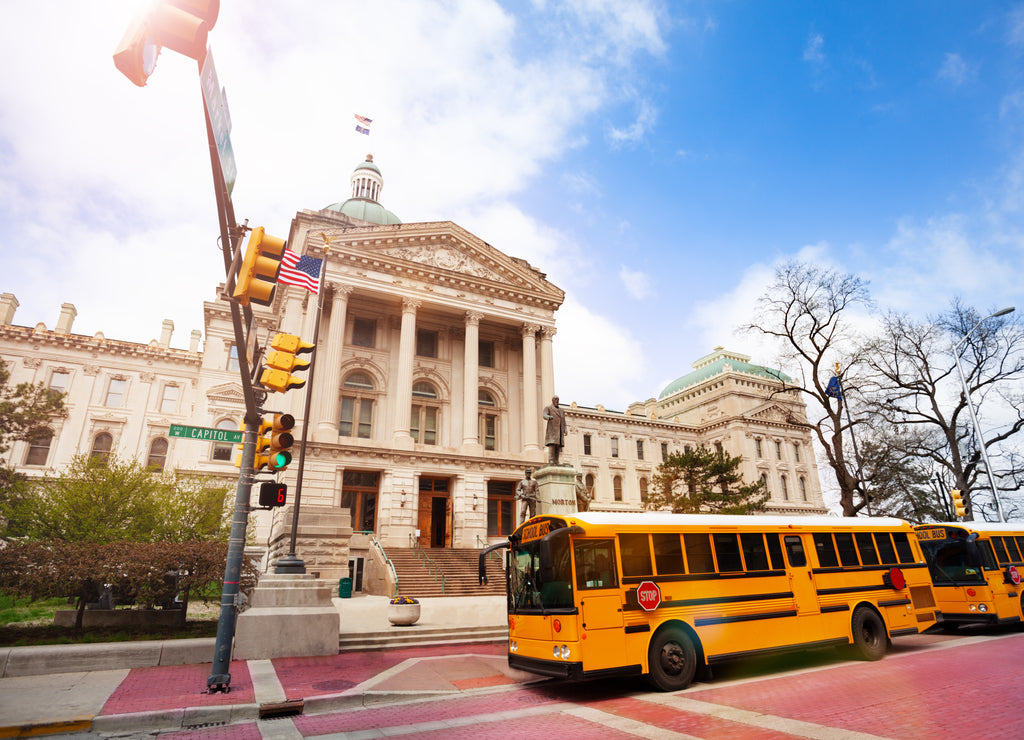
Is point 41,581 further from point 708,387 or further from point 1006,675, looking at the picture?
point 708,387

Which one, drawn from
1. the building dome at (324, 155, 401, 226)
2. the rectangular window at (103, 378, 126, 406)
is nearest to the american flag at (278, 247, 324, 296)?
the building dome at (324, 155, 401, 226)

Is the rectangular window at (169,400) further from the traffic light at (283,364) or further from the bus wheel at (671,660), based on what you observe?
the bus wheel at (671,660)

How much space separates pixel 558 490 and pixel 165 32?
57.6ft

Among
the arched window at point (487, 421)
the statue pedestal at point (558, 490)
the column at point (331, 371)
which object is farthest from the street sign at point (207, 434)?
the arched window at point (487, 421)

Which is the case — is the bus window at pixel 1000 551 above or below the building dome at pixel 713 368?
below

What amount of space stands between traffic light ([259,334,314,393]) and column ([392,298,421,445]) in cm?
2451

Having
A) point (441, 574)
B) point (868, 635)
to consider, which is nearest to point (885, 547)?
point (868, 635)

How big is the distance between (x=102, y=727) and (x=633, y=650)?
7.55 meters

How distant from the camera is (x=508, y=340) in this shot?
41656 mm

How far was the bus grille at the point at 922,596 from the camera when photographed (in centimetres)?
1274

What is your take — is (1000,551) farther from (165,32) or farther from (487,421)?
(487,421)

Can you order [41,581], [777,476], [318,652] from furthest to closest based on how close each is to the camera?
1. [777,476]
2. [318,652]
3. [41,581]

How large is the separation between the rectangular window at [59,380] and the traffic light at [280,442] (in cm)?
4768

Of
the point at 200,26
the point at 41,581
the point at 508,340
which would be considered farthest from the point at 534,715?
the point at 508,340
